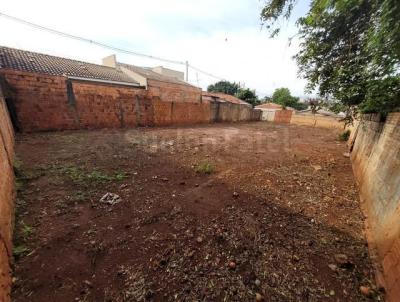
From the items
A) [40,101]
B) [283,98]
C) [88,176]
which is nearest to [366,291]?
[88,176]

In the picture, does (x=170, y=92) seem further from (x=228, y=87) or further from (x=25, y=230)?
(x=228, y=87)

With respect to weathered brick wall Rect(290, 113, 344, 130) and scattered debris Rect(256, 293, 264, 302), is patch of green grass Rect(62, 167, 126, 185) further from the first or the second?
weathered brick wall Rect(290, 113, 344, 130)

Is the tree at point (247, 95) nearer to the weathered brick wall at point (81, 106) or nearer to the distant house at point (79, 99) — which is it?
the distant house at point (79, 99)

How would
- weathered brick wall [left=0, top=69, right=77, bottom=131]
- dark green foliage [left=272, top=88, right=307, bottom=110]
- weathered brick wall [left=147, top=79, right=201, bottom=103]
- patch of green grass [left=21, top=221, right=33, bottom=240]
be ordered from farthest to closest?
dark green foliage [left=272, top=88, right=307, bottom=110]
weathered brick wall [left=147, top=79, right=201, bottom=103]
weathered brick wall [left=0, top=69, right=77, bottom=131]
patch of green grass [left=21, top=221, right=33, bottom=240]

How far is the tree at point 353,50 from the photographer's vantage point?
2137 mm

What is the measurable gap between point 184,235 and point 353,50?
14.9 ft

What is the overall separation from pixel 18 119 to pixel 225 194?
7.68 metres

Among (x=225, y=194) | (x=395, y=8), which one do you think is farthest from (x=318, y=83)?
(x=225, y=194)

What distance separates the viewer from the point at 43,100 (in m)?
6.66

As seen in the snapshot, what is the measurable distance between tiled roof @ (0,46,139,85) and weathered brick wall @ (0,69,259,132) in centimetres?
399

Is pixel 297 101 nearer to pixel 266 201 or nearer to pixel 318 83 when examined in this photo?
pixel 318 83

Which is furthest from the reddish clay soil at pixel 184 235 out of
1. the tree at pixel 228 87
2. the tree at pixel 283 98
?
the tree at pixel 283 98

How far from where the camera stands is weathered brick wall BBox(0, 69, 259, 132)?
6332 millimetres

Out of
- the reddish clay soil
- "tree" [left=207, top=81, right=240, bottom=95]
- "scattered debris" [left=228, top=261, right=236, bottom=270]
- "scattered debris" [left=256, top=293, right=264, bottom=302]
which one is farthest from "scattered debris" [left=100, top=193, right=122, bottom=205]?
"tree" [left=207, top=81, right=240, bottom=95]
